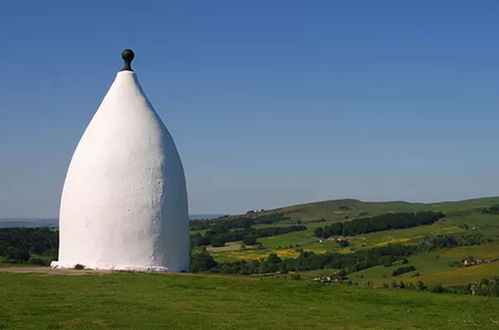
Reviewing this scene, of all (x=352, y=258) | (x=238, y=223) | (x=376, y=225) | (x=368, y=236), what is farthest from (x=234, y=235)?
(x=352, y=258)

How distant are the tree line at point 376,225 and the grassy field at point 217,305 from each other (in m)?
72.7

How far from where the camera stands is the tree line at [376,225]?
94.4 meters

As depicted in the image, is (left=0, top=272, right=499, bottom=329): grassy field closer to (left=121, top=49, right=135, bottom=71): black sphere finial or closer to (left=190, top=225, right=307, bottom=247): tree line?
(left=121, top=49, right=135, bottom=71): black sphere finial

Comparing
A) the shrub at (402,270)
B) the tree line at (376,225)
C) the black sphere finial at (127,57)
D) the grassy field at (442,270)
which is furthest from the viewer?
the tree line at (376,225)

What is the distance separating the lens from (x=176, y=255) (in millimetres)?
25391

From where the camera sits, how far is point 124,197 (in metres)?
24.5

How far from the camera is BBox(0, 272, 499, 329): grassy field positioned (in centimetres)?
1502

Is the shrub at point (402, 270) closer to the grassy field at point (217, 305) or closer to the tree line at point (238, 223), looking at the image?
the grassy field at point (217, 305)

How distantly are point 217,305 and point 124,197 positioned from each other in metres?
8.13

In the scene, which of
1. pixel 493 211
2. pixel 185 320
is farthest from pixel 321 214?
pixel 185 320

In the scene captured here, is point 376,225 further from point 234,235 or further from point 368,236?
point 234,235

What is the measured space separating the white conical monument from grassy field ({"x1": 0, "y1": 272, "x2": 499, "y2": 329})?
196 cm

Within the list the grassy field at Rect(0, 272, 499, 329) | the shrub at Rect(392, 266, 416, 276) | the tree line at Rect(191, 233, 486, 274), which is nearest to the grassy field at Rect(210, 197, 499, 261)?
the tree line at Rect(191, 233, 486, 274)

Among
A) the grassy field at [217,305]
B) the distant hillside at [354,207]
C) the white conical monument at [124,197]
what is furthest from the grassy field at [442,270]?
the distant hillside at [354,207]
